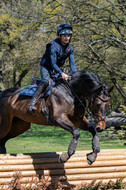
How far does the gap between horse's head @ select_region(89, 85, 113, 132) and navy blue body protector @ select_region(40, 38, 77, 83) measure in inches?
34.7

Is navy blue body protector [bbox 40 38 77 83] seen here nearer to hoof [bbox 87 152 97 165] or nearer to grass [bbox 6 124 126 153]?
hoof [bbox 87 152 97 165]

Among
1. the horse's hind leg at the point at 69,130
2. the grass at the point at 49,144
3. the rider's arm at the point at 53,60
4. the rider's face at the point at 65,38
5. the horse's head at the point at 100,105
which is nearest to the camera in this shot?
the horse's hind leg at the point at 69,130

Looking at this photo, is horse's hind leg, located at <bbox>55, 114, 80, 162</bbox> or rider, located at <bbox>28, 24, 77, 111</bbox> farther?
rider, located at <bbox>28, 24, 77, 111</bbox>

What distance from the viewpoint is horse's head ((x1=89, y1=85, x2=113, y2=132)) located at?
218 inches

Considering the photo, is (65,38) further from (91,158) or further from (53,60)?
(91,158)

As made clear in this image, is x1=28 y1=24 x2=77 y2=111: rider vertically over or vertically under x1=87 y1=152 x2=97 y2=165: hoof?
over

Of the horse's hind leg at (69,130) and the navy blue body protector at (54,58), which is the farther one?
the navy blue body protector at (54,58)

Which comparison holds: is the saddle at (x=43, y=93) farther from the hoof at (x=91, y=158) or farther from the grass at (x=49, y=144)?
the grass at (x=49, y=144)

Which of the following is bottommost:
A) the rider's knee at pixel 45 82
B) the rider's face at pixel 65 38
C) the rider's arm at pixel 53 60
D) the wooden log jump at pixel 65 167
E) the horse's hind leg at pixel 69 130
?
the wooden log jump at pixel 65 167

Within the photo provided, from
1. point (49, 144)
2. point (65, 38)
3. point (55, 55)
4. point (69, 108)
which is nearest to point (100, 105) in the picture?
point (69, 108)

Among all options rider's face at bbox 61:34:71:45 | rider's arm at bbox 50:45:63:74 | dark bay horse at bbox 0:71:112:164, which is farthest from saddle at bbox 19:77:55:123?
rider's face at bbox 61:34:71:45

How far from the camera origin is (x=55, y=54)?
6.14 meters

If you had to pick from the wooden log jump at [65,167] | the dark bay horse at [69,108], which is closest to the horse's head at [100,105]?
the dark bay horse at [69,108]

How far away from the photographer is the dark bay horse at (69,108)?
557 centimetres
